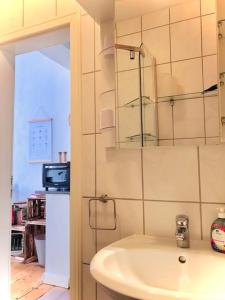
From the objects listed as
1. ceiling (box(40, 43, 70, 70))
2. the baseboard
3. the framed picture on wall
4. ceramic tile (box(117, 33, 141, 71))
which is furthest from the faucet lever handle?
the framed picture on wall

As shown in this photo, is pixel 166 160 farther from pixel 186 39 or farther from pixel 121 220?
pixel 186 39

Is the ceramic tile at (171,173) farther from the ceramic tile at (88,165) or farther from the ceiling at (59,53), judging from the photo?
the ceiling at (59,53)

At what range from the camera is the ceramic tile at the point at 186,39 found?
954mm

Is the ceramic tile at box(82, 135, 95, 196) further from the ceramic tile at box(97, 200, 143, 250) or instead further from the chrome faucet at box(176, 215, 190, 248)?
the chrome faucet at box(176, 215, 190, 248)

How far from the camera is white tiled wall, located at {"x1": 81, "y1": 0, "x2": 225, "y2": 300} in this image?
36.4 inches

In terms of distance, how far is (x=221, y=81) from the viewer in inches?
35.4

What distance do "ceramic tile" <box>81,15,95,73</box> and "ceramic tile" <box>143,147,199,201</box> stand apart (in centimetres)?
48

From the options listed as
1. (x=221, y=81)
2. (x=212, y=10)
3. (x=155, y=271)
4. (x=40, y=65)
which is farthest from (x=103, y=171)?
(x=40, y=65)

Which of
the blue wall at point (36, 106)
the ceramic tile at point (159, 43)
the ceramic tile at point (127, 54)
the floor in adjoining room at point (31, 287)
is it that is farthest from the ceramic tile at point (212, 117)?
the blue wall at point (36, 106)

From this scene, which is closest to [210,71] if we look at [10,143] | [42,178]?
[10,143]

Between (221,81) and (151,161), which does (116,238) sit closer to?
(151,161)

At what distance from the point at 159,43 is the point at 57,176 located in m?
2.07

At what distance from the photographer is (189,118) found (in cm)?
94

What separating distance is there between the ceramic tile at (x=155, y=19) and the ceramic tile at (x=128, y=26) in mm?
26
